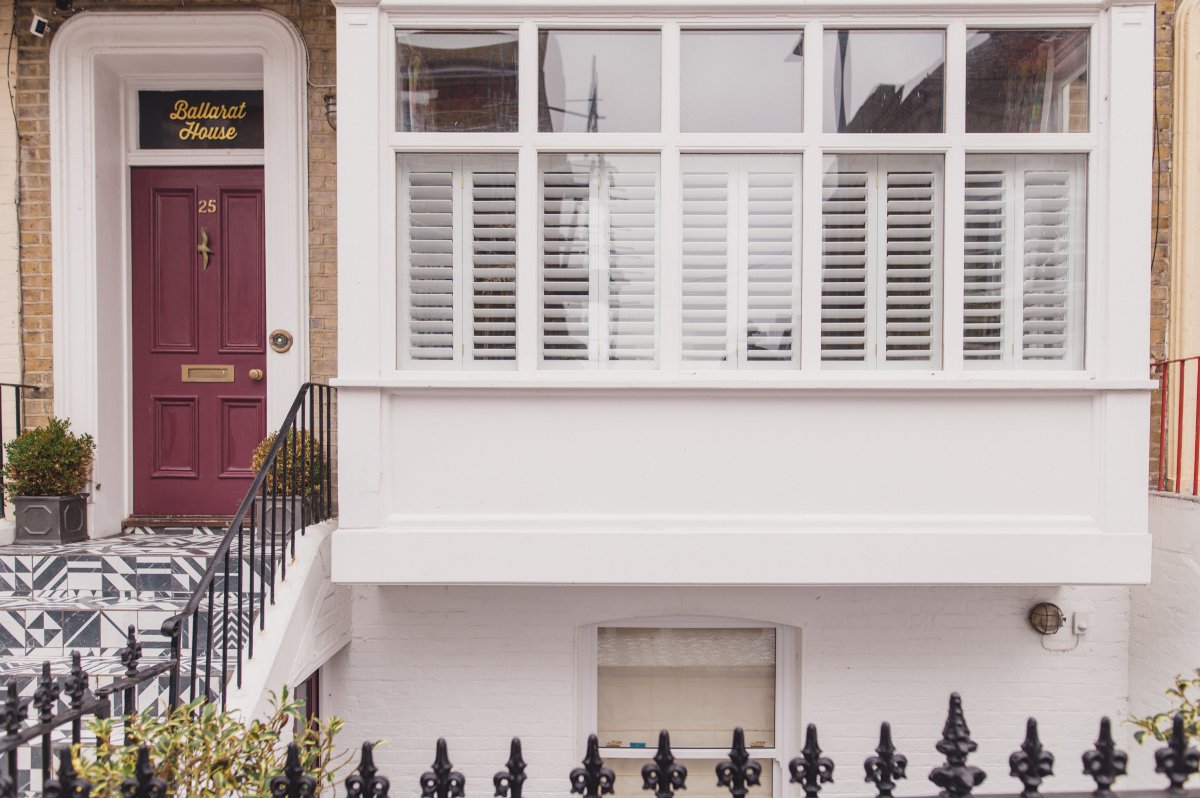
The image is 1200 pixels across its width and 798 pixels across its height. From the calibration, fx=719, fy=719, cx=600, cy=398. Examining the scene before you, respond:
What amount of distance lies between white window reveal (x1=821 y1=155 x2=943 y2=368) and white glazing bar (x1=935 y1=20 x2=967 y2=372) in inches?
2.8

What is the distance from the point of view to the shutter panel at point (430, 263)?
3766mm

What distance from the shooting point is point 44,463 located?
4457 mm

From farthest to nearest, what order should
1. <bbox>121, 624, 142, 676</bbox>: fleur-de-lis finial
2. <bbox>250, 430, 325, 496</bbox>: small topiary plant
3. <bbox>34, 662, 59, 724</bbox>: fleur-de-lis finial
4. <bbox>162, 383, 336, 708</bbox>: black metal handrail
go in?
<bbox>250, 430, 325, 496</bbox>: small topiary plant → <bbox>162, 383, 336, 708</bbox>: black metal handrail → <bbox>121, 624, 142, 676</bbox>: fleur-de-lis finial → <bbox>34, 662, 59, 724</bbox>: fleur-de-lis finial

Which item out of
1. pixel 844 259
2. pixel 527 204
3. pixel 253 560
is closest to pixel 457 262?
pixel 527 204

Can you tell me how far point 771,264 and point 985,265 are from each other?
3.64ft

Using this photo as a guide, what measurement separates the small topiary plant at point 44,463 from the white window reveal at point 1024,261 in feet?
17.5

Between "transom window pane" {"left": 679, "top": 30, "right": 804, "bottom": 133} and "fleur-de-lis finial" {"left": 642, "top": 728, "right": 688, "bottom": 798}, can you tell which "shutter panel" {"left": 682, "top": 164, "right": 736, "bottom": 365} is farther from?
"fleur-de-lis finial" {"left": 642, "top": 728, "right": 688, "bottom": 798}

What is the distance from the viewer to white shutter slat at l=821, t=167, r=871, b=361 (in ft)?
12.3

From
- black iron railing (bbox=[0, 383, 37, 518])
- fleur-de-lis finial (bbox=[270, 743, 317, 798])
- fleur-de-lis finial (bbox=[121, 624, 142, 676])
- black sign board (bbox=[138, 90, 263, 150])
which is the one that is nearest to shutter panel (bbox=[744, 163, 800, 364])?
fleur-de-lis finial (bbox=[270, 743, 317, 798])

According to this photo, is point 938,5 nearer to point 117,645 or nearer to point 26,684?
point 117,645

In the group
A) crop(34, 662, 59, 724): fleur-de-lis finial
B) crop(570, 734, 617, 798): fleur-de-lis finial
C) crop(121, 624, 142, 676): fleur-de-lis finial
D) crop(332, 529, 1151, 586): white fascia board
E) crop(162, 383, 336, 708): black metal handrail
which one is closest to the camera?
crop(570, 734, 617, 798): fleur-de-lis finial

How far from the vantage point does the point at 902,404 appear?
3646 millimetres

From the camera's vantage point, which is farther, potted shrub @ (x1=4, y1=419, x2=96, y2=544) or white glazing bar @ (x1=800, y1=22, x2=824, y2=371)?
potted shrub @ (x1=4, y1=419, x2=96, y2=544)

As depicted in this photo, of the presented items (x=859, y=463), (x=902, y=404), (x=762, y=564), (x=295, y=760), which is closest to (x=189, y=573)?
(x=295, y=760)
